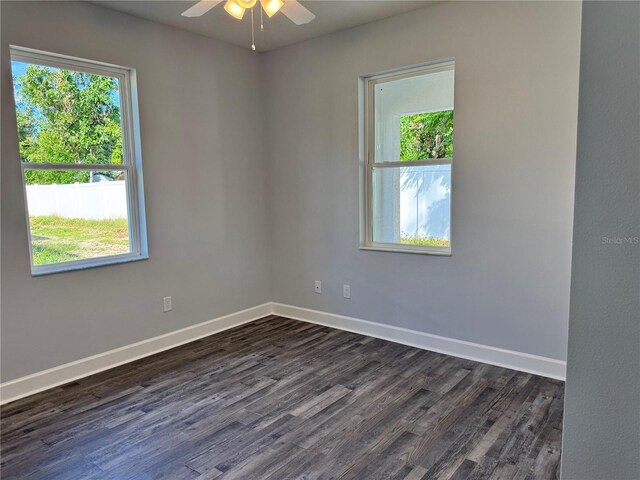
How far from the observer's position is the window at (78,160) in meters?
2.92

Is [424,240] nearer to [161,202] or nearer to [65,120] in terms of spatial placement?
[161,202]

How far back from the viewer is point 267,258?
4621mm

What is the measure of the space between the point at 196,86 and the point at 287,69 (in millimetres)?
946

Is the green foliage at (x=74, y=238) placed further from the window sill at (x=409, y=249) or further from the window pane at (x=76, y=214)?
the window sill at (x=409, y=249)

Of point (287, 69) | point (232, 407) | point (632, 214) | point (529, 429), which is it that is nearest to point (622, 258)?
point (632, 214)

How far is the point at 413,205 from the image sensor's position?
3.71m

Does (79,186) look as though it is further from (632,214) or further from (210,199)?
(632,214)

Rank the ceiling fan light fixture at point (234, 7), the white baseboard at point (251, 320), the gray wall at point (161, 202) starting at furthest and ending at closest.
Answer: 1. the white baseboard at point (251, 320)
2. the gray wall at point (161, 202)
3. the ceiling fan light fixture at point (234, 7)

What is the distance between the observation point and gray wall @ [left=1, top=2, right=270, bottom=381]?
2828mm

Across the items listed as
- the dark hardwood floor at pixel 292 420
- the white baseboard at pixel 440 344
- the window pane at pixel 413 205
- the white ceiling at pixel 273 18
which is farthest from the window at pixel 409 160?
the dark hardwood floor at pixel 292 420

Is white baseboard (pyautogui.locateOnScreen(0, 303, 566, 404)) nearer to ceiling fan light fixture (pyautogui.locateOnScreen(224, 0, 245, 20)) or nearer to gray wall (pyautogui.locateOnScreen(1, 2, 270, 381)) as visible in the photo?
gray wall (pyautogui.locateOnScreen(1, 2, 270, 381))

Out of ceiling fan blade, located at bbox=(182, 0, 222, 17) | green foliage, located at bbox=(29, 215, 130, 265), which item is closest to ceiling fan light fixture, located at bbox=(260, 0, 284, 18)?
ceiling fan blade, located at bbox=(182, 0, 222, 17)

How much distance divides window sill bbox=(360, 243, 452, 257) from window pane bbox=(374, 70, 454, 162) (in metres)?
0.77

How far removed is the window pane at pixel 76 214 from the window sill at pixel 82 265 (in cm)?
4
